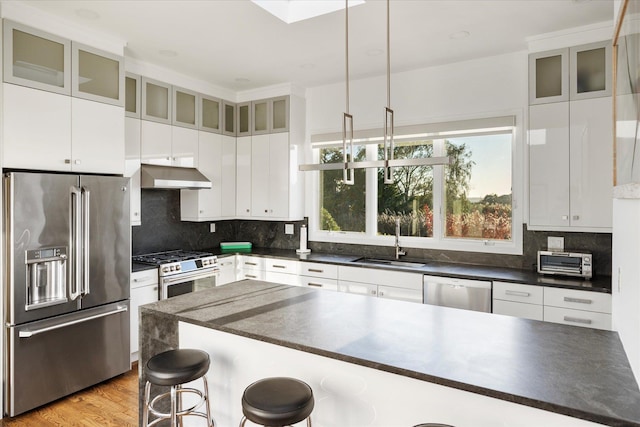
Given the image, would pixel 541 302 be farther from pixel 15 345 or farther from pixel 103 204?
pixel 15 345

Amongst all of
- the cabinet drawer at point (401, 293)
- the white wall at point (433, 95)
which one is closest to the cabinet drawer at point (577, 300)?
the cabinet drawer at point (401, 293)

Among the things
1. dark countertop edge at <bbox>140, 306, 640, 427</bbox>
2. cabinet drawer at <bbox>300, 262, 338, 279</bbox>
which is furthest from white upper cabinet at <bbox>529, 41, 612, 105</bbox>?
dark countertop edge at <bbox>140, 306, 640, 427</bbox>

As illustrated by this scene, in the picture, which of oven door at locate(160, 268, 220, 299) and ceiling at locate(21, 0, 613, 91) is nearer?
ceiling at locate(21, 0, 613, 91)

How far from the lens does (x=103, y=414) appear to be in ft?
9.52

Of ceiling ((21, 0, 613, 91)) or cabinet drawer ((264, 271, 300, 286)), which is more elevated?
ceiling ((21, 0, 613, 91))

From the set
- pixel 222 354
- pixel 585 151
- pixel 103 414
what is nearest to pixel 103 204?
pixel 103 414

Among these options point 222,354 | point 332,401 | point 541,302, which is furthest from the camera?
point 541,302

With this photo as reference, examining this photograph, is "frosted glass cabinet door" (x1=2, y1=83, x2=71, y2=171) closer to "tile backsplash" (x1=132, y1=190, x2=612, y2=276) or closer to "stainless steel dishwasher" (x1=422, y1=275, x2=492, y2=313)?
"tile backsplash" (x1=132, y1=190, x2=612, y2=276)

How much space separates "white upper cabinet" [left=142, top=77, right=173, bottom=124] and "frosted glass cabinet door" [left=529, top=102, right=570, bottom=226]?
346cm

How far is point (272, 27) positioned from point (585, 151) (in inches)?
103

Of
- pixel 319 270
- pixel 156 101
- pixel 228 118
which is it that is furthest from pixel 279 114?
pixel 319 270

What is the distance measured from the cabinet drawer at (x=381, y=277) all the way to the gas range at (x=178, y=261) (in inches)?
55.5

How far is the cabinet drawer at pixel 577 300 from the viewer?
2.91 meters

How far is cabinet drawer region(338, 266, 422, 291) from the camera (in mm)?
3689
